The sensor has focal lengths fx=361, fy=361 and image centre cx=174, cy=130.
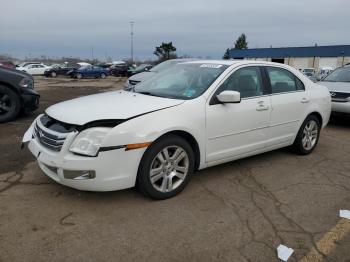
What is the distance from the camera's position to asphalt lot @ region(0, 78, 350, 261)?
10.1ft

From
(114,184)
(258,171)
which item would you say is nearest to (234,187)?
(258,171)

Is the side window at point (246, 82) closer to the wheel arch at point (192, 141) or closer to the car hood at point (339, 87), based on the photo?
the wheel arch at point (192, 141)

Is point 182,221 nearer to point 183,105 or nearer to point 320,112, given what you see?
point 183,105

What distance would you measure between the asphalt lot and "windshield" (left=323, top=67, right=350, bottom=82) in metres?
5.22

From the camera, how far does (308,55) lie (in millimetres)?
56531

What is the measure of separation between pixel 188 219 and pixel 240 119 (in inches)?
63.4

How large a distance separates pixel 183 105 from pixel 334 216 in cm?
201

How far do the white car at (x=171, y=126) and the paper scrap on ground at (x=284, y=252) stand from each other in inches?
54.6

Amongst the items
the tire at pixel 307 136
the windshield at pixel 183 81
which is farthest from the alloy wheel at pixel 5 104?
the tire at pixel 307 136

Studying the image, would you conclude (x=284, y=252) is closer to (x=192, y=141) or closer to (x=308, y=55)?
(x=192, y=141)

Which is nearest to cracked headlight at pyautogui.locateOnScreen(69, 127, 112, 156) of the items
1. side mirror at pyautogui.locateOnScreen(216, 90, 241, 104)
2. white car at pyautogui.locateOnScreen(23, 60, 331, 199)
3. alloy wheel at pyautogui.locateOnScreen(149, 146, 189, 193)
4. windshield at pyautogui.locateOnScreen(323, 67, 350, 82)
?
white car at pyautogui.locateOnScreen(23, 60, 331, 199)

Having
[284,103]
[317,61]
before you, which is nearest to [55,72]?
[284,103]

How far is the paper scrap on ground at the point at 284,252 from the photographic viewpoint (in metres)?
3.03

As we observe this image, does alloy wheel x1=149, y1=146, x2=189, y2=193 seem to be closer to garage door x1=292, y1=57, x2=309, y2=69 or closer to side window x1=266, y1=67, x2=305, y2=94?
side window x1=266, y1=67, x2=305, y2=94
